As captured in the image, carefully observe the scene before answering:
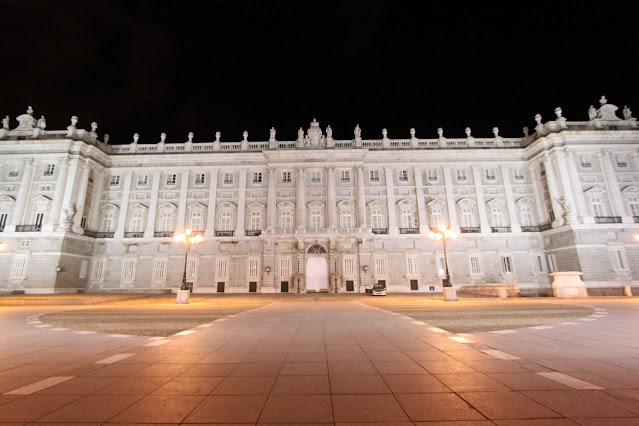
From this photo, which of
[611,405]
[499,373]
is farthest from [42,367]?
[611,405]

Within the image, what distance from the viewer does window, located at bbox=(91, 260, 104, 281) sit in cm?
3509

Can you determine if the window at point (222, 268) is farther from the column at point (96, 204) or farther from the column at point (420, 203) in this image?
the column at point (420, 203)

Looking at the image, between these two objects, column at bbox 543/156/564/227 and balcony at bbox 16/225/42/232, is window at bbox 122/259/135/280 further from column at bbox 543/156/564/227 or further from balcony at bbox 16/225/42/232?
column at bbox 543/156/564/227

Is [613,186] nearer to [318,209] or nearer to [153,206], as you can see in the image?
[318,209]

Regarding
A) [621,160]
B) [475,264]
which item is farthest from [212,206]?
[621,160]

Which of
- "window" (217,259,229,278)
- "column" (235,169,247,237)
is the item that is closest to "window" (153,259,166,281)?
"window" (217,259,229,278)

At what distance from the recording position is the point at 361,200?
36188 mm

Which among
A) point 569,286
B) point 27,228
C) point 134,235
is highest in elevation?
point 27,228

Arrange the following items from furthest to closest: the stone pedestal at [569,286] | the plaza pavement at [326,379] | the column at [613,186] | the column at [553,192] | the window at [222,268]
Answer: the window at [222,268]
the column at [553,192]
the column at [613,186]
the stone pedestal at [569,286]
the plaza pavement at [326,379]

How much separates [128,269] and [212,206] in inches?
454

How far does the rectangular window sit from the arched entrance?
28.7 m

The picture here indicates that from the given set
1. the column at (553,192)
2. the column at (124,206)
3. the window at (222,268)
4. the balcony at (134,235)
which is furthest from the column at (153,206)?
the column at (553,192)

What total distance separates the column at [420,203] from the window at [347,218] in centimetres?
791

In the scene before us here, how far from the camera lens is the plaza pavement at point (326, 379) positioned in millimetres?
3357
